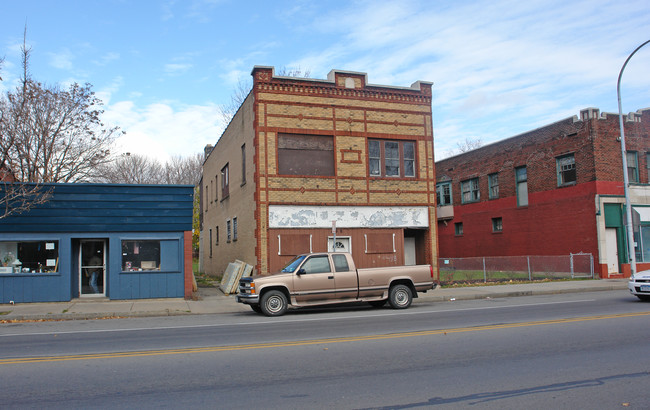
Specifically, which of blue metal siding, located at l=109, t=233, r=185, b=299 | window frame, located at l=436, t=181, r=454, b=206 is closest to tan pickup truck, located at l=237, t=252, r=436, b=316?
blue metal siding, located at l=109, t=233, r=185, b=299

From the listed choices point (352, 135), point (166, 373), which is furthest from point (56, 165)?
point (166, 373)

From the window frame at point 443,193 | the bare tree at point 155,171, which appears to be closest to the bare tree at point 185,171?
the bare tree at point 155,171

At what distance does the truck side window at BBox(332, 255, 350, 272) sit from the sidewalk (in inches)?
133

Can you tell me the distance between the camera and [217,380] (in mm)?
6812

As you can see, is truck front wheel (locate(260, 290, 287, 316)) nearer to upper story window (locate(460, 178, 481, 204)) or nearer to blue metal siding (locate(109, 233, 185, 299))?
blue metal siding (locate(109, 233, 185, 299))

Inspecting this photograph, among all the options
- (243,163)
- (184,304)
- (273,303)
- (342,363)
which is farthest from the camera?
(243,163)

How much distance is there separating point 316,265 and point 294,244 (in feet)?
19.0

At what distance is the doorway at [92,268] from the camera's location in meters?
18.6

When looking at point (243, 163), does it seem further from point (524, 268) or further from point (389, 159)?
point (524, 268)

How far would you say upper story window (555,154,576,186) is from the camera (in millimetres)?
26859

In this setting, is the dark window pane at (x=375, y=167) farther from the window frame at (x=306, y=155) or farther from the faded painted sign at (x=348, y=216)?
the window frame at (x=306, y=155)

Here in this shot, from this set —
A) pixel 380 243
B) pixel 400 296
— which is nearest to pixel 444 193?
pixel 380 243

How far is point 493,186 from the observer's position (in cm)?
3322

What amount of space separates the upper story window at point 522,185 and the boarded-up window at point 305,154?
46.9 feet
